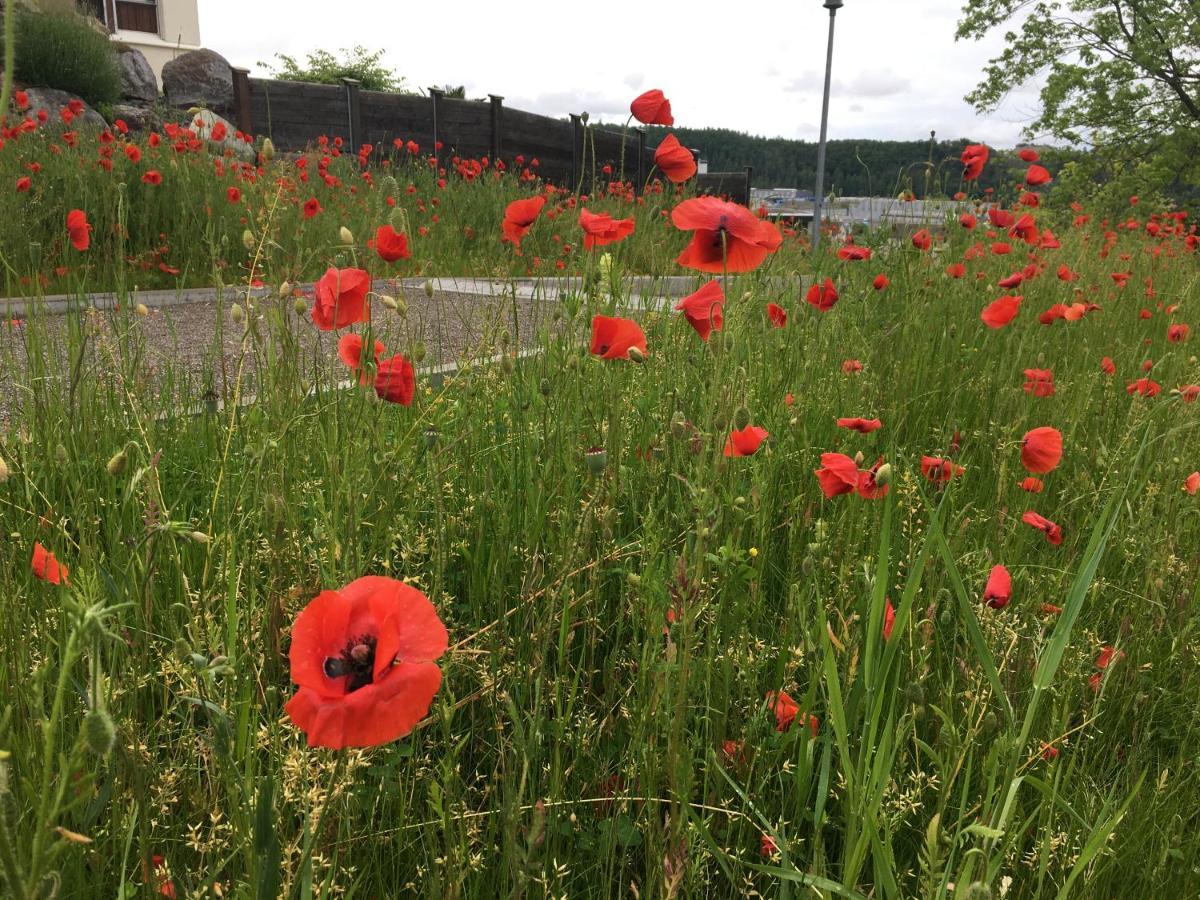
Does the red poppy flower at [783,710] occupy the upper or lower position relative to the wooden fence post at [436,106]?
lower

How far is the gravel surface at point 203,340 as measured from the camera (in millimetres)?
1977

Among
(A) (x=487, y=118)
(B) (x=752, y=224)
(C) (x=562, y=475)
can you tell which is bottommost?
(C) (x=562, y=475)

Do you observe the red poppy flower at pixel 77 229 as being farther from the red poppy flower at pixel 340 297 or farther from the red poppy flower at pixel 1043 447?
the red poppy flower at pixel 1043 447

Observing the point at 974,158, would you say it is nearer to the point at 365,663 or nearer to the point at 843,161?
the point at 365,663

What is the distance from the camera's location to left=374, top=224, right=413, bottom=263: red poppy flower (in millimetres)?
1844

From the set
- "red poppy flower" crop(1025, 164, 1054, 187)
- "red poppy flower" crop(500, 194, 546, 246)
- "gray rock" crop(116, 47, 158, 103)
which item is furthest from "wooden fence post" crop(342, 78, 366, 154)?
"red poppy flower" crop(500, 194, 546, 246)

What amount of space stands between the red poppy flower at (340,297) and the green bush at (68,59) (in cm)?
1503

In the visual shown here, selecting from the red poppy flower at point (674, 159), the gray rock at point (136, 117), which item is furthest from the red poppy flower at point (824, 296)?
the gray rock at point (136, 117)

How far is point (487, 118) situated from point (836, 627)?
16.5m

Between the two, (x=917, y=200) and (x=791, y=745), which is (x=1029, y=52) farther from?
(x=791, y=745)

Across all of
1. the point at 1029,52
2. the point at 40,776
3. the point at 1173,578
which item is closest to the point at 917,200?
the point at 1173,578

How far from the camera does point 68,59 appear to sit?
1352 cm

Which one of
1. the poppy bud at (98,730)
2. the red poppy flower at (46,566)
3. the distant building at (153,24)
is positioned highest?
the distant building at (153,24)

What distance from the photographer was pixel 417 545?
1.61m
